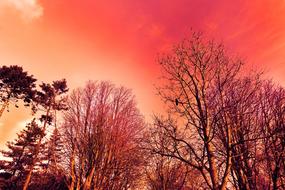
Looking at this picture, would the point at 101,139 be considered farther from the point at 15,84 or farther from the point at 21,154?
the point at 21,154

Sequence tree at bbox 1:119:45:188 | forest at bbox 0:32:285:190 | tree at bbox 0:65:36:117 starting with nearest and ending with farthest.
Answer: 1. forest at bbox 0:32:285:190
2. tree at bbox 0:65:36:117
3. tree at bbox 1:119:45:188

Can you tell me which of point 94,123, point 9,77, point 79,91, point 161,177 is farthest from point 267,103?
point 9,77

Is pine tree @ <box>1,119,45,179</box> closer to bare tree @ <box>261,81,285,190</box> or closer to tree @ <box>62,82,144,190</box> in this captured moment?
tree @ <box>62,82,144,190</box>

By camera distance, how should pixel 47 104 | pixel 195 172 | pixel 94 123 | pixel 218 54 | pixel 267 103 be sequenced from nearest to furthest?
1. pixel 218 54
2. pixel 267 103
3. pixel 94 123
4. pixel 195 172
5. pixel 47 104

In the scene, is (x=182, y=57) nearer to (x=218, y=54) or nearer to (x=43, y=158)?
(x=218, y=54)

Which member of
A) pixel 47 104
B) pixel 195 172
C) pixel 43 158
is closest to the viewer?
pixel 195 172

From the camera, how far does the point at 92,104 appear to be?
18.5 metres

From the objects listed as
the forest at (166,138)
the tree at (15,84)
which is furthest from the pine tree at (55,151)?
the tree at (15,84)

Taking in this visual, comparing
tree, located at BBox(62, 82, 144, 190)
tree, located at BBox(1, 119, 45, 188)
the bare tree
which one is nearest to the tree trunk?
tree, located at BBox(62, 82, 144, 190)

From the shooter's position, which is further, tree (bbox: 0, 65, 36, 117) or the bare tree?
tree (bbox: 0, 65, 36, 117)

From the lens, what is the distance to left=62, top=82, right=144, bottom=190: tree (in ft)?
54.1

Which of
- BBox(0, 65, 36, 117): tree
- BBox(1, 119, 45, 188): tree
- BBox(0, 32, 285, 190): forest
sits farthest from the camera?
BBox(1, 119, 45, 188): tree

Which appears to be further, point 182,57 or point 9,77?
point 9,77

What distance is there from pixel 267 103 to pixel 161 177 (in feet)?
31.8
